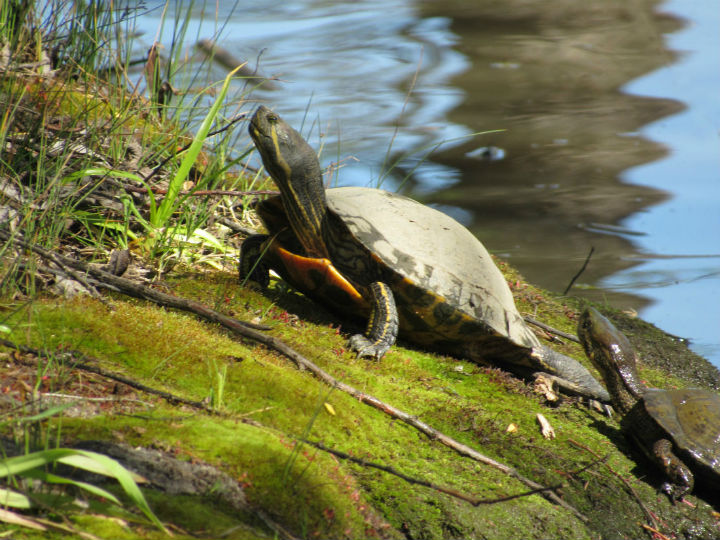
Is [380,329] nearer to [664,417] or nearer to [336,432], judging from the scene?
[336,432]

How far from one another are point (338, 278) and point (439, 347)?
750 mm

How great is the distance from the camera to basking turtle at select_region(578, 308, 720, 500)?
2627mm

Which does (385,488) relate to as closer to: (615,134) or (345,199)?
(345,199)

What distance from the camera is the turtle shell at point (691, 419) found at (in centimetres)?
263

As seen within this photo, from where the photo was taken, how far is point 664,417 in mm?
2730

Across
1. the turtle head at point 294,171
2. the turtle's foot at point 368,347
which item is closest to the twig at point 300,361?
the turtle's foot at point 368,347

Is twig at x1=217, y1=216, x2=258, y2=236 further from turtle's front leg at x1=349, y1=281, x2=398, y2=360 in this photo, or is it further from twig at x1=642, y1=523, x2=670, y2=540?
twig at x1=642, y1=523, x2=670, y2=540

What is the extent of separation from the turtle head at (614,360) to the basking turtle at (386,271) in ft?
0.44

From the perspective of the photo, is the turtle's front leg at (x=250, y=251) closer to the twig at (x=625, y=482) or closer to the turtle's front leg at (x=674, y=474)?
the twig at (x=625, y=482)

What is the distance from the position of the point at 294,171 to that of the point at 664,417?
7.03 ft

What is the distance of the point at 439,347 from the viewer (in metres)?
3.41

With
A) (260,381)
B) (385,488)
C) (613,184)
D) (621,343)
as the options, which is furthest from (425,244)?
(613,184)

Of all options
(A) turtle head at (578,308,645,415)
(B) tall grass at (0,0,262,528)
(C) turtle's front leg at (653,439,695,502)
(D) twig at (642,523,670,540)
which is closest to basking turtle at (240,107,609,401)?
(A) turtle head at (578,308,645,415)

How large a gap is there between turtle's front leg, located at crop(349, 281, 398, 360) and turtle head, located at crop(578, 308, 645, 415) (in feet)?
3.62
